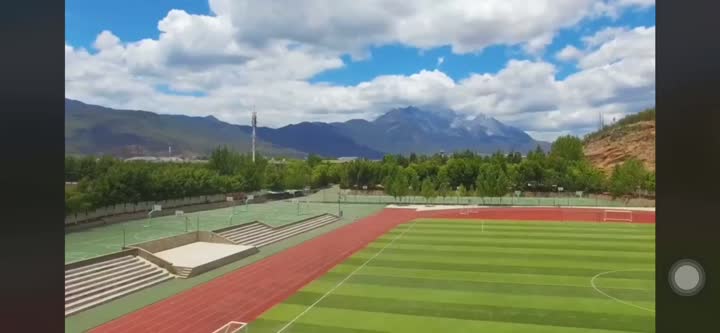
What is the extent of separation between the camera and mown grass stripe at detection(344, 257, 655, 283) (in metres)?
17.4

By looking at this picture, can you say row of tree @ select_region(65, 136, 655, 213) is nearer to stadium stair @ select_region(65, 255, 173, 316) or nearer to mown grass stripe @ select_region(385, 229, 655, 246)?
stadium stair @ select_region(65, 255, 173, 316)

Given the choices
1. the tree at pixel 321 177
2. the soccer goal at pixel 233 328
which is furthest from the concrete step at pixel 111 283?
the tree at pixel 321 177

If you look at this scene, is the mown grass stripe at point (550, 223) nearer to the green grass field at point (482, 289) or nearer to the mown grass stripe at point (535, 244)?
the green grass field at point (482, 289)

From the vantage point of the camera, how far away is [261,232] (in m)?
26.9

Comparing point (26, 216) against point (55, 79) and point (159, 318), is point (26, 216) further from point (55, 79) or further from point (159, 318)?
point (159, 318)

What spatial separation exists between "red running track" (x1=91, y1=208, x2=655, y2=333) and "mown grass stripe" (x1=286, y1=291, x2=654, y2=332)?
5.32ft

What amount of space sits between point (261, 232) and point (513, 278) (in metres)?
14.7

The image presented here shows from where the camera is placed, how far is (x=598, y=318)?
12562 millimetres

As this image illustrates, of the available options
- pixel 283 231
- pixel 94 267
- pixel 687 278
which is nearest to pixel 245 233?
pixel 283 231

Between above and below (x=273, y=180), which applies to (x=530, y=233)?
below

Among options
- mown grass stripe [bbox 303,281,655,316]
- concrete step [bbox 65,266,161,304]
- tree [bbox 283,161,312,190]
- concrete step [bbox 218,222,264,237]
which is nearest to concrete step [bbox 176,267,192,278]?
concrete step [bbox 65,266,161,304]

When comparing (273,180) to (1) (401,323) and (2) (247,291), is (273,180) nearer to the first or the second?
(2) (247,291)

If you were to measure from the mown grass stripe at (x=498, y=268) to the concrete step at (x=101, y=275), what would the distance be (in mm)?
7854

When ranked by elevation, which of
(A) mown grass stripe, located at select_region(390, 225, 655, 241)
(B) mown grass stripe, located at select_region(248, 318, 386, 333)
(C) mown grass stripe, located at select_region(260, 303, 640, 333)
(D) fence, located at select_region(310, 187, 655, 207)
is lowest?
(B) mown grass stripe, located at select_region(248, 318, 386, 333)
